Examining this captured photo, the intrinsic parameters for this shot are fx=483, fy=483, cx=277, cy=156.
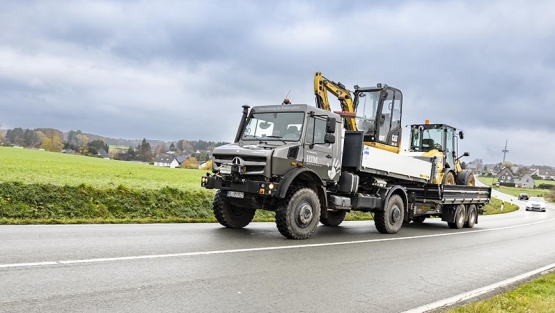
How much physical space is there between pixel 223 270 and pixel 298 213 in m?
3.98

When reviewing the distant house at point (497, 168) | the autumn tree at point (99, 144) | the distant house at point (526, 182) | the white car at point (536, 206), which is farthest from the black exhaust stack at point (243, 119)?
the distant house at point (497, 168)

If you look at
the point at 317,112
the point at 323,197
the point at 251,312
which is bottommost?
the point at 251,312

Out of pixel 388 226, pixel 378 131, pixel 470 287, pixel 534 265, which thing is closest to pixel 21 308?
pixel 470 287

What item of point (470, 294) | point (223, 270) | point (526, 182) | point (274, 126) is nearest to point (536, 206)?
point (274, 126)

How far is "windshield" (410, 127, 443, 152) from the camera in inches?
770

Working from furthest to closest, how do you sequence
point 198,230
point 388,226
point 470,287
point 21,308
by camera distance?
point 388,226, point 198,230, point 470,287, point 21,308

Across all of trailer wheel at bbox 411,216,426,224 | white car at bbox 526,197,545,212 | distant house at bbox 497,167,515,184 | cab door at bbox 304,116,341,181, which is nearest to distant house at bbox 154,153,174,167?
white car at bbox 526,197,545,212

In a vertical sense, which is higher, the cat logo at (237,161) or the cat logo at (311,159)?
the cat logo at (311,159)

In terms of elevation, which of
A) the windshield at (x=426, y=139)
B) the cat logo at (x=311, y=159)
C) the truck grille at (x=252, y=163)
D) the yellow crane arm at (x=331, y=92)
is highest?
the yellow crane arm at (x=331, y=92)

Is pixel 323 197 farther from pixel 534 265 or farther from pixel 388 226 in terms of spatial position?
pixel 534 265

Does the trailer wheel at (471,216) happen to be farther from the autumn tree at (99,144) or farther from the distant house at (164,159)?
the distant house at (164,159)

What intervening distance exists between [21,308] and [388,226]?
1061 cm

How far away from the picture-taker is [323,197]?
1138 centimetres

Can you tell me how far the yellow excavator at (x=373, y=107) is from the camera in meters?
14.7
